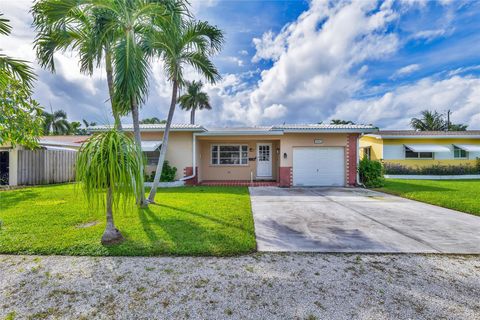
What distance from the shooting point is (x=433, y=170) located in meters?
18.1

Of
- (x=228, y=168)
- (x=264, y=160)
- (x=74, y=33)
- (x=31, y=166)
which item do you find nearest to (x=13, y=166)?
(x=31, y=166)

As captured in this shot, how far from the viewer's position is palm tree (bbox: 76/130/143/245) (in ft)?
13.0

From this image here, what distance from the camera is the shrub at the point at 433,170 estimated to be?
18000 mm

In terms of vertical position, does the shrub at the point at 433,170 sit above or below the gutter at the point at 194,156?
below

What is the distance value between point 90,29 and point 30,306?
6.96 m

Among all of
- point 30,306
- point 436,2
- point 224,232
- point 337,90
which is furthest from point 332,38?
point 30,306

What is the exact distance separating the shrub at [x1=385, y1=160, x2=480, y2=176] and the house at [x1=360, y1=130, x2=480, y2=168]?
0.45 m

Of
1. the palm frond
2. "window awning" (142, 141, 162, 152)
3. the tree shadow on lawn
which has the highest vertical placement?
"window awning" (142, 141, 162, 152)

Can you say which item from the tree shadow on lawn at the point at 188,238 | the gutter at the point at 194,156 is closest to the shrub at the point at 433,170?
the gutter at the point at 194,156

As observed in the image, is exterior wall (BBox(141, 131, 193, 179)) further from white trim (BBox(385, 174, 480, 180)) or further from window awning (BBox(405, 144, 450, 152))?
window awning (BBox(405, 144, 450, 152))

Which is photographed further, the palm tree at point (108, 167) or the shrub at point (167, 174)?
the shrub at point (167, 174)

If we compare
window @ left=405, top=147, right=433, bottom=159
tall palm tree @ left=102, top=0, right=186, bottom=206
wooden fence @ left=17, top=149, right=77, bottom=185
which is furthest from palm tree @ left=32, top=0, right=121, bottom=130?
window @ left=405, top=147, right=433, bottom=159

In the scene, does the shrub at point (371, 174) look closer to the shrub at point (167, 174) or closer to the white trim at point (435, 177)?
the white trim at point (435, 177)

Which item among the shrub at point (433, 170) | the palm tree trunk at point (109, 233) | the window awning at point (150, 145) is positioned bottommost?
the palm tree trunk at point (109, 233)
